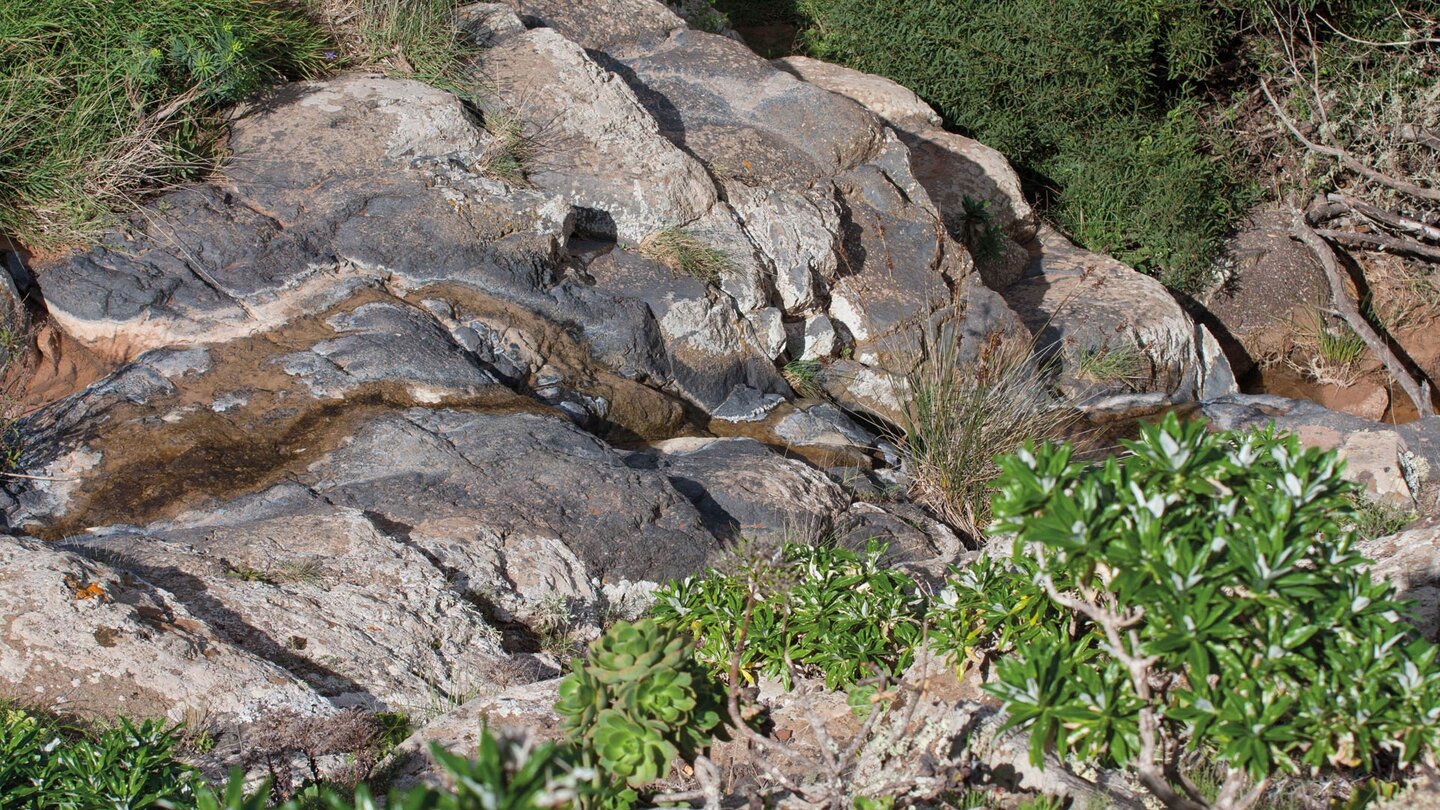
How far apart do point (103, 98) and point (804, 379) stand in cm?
369

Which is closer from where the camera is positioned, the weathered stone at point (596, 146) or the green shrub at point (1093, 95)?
the weathered stone at point (596, 146)

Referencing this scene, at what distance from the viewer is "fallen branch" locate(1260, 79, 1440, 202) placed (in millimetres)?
9023

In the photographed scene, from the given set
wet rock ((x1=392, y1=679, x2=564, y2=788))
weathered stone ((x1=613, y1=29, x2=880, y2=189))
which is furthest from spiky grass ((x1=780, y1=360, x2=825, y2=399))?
wet rock ((x1=392, y1=679, x2=564, y2=788))

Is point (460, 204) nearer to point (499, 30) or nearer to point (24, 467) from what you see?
point (499, 30)

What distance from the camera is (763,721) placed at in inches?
118

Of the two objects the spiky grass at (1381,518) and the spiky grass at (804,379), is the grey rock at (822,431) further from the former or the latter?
the spiky grass at (1381,518)

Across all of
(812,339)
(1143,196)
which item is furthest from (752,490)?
(1143,196)

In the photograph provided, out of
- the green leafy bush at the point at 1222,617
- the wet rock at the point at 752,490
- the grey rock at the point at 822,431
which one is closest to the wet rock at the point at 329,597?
the wet rock at the point at 752,490

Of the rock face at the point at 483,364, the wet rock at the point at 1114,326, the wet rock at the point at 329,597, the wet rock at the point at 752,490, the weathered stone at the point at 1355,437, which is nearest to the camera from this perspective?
the wet rock at the point at 329,597

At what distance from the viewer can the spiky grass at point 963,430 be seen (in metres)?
5.29

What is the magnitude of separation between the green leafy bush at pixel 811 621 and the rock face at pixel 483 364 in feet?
2.06

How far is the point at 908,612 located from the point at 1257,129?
310 inches

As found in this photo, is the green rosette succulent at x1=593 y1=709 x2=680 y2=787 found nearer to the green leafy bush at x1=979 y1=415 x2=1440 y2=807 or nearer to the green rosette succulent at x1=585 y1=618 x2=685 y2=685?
the green rosette succulent at x1=585 y1=618 x2=685 y2=685

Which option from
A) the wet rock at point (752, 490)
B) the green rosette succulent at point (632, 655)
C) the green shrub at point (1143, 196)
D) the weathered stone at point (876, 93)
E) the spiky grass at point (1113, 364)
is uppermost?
the green rosette succulent at point (632, 655)
